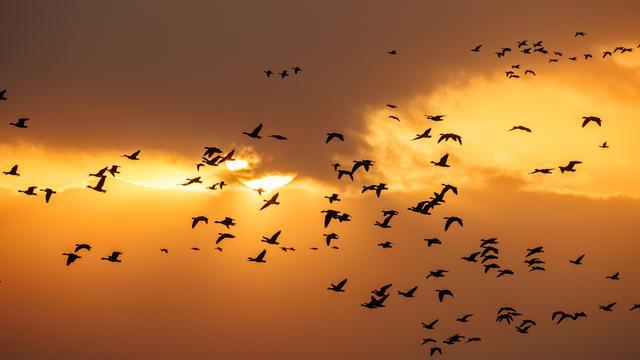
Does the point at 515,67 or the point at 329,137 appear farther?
the point at 515,67

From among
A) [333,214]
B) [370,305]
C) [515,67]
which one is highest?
[515,67]

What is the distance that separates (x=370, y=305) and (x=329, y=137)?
47.6ft

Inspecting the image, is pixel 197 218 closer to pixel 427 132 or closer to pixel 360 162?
pixel 360 162

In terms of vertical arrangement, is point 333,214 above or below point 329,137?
below

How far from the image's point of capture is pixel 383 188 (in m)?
74.4

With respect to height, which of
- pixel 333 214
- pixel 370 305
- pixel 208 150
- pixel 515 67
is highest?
pixel 515 67

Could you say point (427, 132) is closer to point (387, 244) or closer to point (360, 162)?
point (360, 162)

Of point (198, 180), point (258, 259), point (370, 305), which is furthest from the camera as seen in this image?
point (198, 180)

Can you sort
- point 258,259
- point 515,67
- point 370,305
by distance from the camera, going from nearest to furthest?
point 370,305 → point 258,259 → point 515,67

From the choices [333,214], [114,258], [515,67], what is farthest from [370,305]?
[515,67]

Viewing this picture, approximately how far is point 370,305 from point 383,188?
1055 centimetres

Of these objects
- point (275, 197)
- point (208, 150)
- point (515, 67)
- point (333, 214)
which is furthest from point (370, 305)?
point (515, 67)

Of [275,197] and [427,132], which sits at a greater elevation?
[427,132]

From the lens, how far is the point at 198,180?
82.8 m
